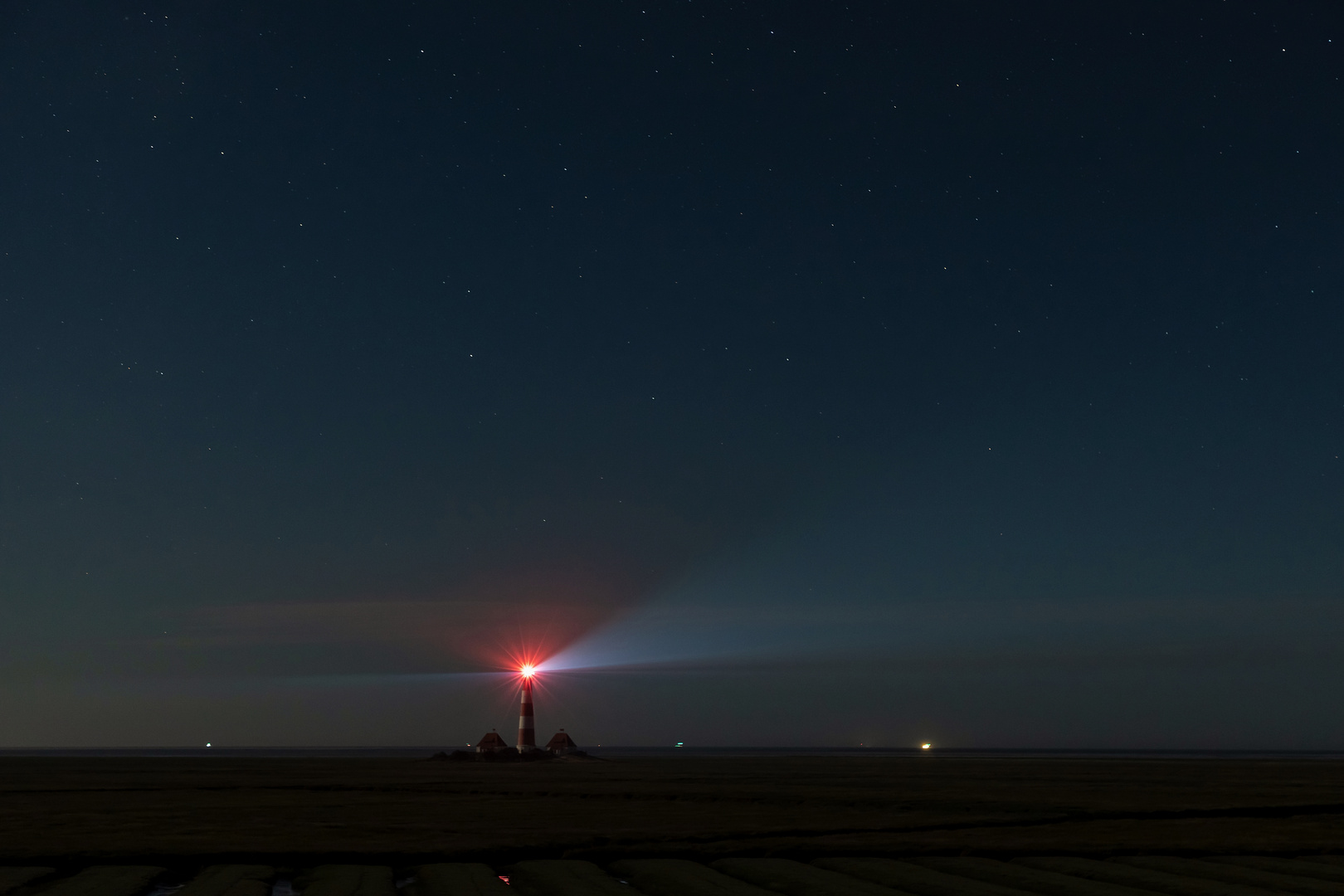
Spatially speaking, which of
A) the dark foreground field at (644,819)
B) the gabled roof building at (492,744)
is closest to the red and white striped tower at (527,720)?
the gabled roof building at (492,744)

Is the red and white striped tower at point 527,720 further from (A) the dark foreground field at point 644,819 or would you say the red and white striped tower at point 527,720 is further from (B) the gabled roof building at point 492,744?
(A) the dark foreground field at point 644,819

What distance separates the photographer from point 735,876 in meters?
27.6

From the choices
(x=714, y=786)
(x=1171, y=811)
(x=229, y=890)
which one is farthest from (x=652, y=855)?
(x=714, y=786)

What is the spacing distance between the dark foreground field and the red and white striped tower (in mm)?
34513

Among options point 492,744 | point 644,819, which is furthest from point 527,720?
point 644,819

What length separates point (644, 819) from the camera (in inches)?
1738

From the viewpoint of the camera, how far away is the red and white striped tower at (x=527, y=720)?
370ft

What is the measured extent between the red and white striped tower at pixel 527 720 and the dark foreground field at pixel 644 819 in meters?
34.5

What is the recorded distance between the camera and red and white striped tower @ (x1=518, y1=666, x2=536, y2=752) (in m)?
113

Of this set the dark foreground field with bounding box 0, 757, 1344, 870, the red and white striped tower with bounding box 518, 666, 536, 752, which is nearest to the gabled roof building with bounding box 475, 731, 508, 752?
the red and white striped tower with bounding box 518, 666, 536, 752

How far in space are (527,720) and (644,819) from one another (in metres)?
71.8

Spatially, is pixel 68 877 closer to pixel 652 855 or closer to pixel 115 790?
pixel 652 855

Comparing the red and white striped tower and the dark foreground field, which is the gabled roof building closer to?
the red and white striped tower

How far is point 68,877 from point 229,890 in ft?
18.5
